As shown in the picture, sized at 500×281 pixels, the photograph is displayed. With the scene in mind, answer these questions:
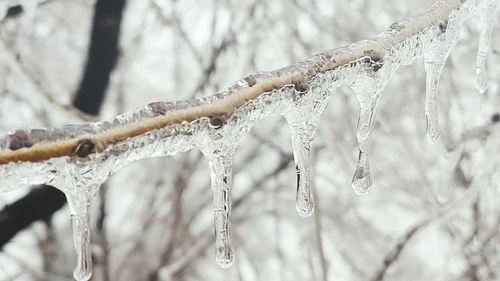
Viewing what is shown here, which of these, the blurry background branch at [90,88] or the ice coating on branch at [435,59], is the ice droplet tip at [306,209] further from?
the blurry background branch at [90,88]

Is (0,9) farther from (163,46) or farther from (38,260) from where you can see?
(38,260)

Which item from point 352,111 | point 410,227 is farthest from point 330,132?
point 410,227

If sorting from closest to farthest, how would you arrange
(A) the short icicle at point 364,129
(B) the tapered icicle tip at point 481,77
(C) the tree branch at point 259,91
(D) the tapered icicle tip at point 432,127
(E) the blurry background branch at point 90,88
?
(C) the tree branch at point 259,91
(A) the short icicle at point 364,129
(D) the tapered icicle tip at point 432,127
(B) the tapered icicle tip at point 481,77
(E) the blurry background branch at point 90,88

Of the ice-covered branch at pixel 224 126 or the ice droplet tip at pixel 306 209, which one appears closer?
the ice-covered branch at pixel 224 126

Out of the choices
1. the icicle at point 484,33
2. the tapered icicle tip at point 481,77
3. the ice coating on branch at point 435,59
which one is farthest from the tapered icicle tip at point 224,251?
the tapered icicle tip at point 481,77

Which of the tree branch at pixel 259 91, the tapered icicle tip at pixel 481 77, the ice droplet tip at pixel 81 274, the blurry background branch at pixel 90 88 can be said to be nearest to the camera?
the tree branch at pixel 259 91

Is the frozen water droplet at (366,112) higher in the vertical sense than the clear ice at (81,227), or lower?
higher

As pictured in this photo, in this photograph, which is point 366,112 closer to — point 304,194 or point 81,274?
point 304,194
